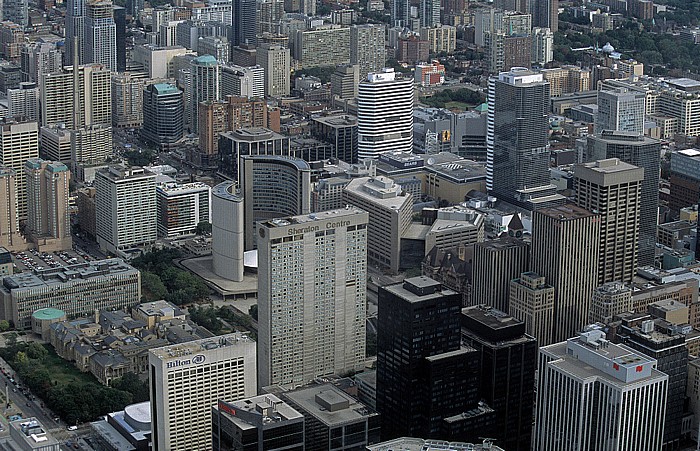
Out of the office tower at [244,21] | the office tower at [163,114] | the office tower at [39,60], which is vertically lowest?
the office tower at [163,114]

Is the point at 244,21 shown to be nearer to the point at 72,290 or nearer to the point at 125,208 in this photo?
the point at 125,208

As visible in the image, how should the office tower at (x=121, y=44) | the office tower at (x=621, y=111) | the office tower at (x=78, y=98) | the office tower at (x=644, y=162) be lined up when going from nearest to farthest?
the office tower at (x=644, y=162), the office tower at (x=621, y=111), the office tower at (x=78, y=98), the office tower at (x=121, y=44)

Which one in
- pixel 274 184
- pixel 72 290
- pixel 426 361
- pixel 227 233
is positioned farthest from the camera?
pixel 274 184

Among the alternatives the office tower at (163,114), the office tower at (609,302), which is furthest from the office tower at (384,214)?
the office tower at (163,114)

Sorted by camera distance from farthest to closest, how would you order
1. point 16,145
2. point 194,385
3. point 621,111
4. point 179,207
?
point 621,111 → point 16,145 → point 179,207 → point 194,385

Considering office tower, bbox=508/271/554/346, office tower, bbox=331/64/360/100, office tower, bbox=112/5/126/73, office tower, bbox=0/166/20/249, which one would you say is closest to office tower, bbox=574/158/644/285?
office tower, bbox=508/271/554/346

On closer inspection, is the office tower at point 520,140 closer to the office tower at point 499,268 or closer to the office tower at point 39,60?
the office tower at point 499,268

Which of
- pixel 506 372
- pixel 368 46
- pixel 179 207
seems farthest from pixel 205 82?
pixel 506 372
